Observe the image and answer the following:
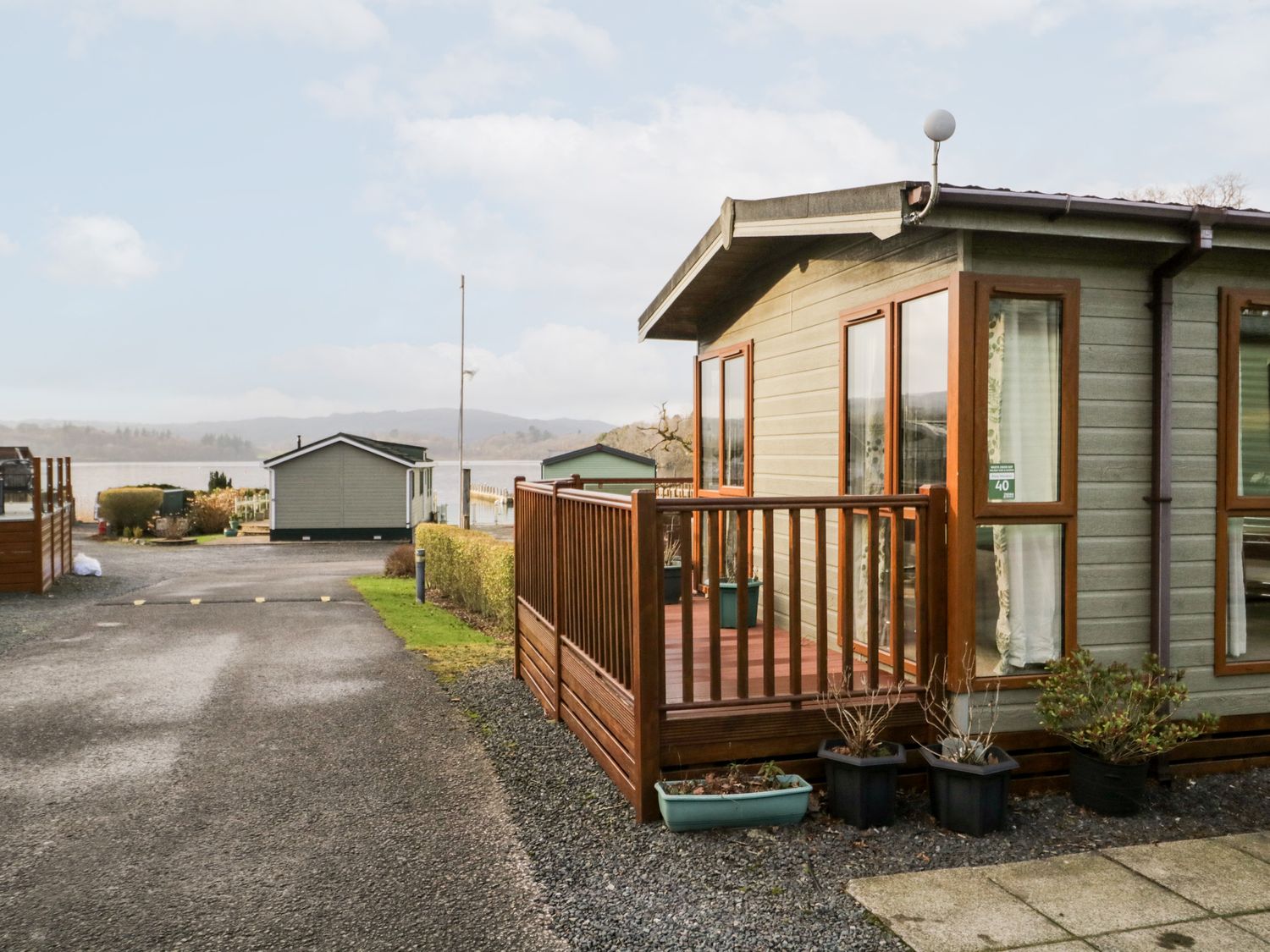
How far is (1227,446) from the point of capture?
4797 mm

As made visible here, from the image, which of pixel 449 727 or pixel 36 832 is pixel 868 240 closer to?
pixel 449 727

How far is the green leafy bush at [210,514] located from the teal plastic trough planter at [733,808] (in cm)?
2621

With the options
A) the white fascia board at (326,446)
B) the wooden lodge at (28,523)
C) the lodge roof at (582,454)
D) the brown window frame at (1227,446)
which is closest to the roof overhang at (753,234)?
the brown window frame at (1227,446)

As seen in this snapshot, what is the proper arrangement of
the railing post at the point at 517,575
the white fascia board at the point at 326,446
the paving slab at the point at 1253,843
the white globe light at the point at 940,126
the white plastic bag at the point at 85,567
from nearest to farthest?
1. the paving slab at the point at 1253,843
2. the white globe light at the point at 940,126
3. the railing post at the point at 517,575
4. the white plastic bag at the point at 85,567
5. the white fascia board at the point at 326,446

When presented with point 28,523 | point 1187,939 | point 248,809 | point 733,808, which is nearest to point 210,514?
point 28,523

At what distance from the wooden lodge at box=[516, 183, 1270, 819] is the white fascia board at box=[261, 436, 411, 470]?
2108 centimetres

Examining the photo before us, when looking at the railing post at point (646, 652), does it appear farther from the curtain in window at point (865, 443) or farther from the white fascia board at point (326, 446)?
the white fascia board at point (326, 446)

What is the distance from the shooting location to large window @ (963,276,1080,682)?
443 cm

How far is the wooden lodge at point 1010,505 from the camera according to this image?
14.1 feet

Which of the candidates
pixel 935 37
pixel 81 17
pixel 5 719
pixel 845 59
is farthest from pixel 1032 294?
pixel 81 17

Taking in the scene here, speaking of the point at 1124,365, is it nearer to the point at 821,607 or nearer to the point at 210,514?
the point at 821,607

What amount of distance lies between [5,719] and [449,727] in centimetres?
317

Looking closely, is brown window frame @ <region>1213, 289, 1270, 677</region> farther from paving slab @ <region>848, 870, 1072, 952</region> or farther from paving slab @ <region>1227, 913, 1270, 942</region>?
paving slab @ <region>848, 870, 1072, 952</region>

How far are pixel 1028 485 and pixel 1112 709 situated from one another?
1096 mm
